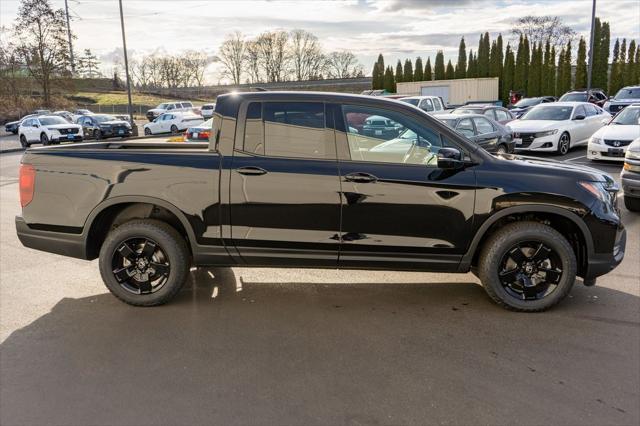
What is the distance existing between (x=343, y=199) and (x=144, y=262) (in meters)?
1.91

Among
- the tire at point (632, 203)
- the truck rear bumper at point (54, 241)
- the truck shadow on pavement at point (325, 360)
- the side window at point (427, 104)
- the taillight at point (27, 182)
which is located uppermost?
the side window at point (427, 104)

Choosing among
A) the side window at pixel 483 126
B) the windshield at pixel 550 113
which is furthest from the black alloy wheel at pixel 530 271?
the windshield at pixel 550 113

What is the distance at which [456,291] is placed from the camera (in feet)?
16.6

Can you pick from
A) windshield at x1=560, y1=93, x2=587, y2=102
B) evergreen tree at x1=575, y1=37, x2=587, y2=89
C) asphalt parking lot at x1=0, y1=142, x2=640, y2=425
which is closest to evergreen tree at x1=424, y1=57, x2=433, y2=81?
evergreen tree at x1=575, y1=37, x2=587, y2=89

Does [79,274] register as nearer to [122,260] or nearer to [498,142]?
[122,260]

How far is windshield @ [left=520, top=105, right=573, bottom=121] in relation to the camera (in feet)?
53.3

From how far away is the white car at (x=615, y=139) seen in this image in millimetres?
12391

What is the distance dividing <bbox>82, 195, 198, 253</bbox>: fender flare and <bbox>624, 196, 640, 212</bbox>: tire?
716 centimetres

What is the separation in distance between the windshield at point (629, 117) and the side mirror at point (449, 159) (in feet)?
37.1

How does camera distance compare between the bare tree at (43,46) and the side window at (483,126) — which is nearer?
the side window at (483,126)

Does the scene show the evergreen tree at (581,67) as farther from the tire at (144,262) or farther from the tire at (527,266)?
the tire at (144,262)

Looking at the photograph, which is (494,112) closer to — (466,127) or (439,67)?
(466,127)

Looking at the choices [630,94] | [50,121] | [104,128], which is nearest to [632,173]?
[630,94]

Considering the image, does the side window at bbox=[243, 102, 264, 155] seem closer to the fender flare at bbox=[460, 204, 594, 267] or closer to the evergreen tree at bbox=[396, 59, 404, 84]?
the fender flare at bbox=[460, 204, 594, 267]
